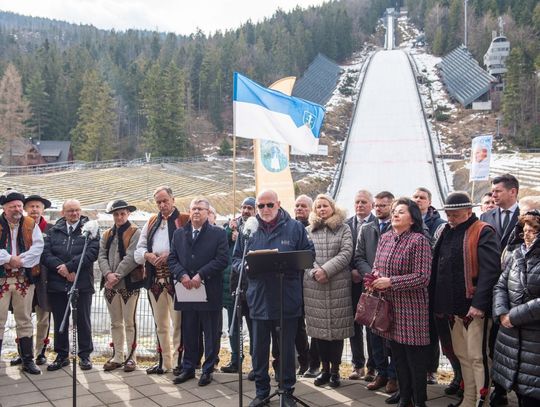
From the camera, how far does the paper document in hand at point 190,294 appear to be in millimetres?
5945

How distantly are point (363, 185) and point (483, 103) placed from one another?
34.8 m

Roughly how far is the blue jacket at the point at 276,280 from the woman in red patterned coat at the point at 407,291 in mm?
752

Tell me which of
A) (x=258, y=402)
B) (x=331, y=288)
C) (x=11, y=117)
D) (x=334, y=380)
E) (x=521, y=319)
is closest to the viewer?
(x=521, y=319)

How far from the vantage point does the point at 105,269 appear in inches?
256

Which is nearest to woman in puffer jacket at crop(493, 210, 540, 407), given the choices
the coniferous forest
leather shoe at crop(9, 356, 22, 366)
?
leather shoe at crop(9, 356, 22, 366)

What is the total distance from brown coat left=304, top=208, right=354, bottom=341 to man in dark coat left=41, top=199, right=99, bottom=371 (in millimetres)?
2697

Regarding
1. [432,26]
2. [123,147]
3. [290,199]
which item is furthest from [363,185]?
[432,26]

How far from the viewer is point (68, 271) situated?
21.0 ft

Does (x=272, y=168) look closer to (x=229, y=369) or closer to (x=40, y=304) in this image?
(x=229, y=369)

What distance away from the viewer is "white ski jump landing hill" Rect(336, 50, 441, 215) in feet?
121

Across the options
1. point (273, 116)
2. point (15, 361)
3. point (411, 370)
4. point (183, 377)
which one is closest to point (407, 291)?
point (411, 370)

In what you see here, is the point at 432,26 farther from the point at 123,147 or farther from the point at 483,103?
the point at 123,147

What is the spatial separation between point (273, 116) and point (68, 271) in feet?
11.8

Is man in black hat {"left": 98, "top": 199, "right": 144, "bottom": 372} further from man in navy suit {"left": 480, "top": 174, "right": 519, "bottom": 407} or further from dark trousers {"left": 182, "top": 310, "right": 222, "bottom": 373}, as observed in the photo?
man in navy suit {"left": 480, "top": 174, "right": 519, "bottom": 407}
